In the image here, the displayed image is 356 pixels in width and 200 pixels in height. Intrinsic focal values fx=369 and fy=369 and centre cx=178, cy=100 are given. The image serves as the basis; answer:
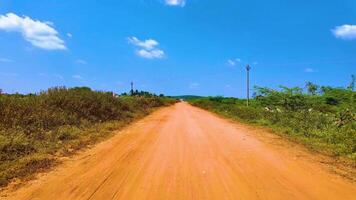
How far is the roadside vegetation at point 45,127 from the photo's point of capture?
8.60m

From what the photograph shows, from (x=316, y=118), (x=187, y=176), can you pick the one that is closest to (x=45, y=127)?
(x=187, y=176)

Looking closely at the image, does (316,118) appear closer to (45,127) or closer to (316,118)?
(316,118)

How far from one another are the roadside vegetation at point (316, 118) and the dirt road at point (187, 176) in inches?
90.8

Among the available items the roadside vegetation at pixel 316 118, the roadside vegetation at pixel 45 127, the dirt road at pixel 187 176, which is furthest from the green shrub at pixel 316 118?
the roadside vegetation at pixel 45 127

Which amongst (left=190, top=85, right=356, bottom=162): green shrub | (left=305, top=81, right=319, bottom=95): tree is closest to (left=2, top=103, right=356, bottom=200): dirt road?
(left=190, top=85, right=356, bottom=162): green shrub

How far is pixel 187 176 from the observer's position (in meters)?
7.11

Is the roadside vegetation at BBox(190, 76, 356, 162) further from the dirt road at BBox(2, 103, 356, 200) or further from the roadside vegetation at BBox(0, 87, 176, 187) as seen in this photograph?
the roadside vegetation at BBox(0, 87, 176, 187)

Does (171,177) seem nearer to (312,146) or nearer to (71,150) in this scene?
(71,150)

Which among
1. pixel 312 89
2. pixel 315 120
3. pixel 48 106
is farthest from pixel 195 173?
pixel 312 89

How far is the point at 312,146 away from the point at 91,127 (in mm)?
8605

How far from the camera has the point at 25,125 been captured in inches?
478

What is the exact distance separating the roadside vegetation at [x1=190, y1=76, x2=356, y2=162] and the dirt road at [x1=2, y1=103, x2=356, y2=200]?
2306 millimetres

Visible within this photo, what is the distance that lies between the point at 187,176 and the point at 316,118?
→ 46.5 ft

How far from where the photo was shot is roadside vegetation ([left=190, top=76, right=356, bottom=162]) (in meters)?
12.2
